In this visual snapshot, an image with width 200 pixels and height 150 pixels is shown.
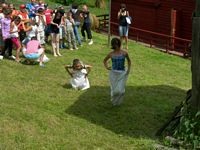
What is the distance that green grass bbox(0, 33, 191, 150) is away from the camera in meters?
9.23

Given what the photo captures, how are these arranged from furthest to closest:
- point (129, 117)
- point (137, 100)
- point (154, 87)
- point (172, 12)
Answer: point (172, 12) < point (154, 87) < point (137, 100) < point (129, 117)

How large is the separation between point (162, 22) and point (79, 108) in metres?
14.3

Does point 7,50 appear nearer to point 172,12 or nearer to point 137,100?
point 137,100

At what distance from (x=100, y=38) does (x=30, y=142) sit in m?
15.1

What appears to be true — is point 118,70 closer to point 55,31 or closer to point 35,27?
point 55,31

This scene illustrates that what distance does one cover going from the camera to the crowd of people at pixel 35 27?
1537cm

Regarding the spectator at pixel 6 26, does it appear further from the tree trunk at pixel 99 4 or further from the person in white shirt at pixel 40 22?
the tree trunk at pixel 99 4

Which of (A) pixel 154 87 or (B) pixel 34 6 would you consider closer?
(A) pixel 154 87

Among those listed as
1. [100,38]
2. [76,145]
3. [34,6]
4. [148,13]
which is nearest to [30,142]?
[76,145]

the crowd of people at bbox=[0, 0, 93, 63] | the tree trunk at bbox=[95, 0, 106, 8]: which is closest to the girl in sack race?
the crowd of people at bbox=[0, 0, 93, 63]

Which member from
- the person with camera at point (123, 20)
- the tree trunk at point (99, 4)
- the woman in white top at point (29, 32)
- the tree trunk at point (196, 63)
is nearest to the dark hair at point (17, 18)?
the woman in white top at point (29, 32)

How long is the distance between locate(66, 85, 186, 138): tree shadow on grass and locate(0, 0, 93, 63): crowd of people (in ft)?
12.4

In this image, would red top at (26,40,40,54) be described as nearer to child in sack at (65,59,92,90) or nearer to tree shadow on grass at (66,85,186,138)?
child in sack at (65,59,92,90)

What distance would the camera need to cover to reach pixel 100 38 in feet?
77.8
